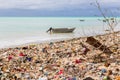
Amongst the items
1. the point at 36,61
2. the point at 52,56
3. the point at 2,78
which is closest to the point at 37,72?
the point at 2,78

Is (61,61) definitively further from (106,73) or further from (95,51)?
(106,73)

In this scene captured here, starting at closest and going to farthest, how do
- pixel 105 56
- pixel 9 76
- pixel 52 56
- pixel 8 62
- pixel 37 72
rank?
pixel 9 76, pixel 37 72, pixel 105 56, pixel 8 62, pixel 52 56

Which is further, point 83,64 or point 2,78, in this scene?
point 83,64

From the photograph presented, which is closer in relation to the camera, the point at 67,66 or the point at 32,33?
the point at 67,66

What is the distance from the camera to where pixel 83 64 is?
8039mm

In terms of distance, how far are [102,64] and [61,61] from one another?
147 cm

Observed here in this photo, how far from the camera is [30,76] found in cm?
723

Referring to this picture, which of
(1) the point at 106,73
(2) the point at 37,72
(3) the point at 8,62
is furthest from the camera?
(3) the point at 8,62

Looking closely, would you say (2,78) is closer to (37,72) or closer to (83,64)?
(37,72)

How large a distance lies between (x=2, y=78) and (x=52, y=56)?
3289 millimetres

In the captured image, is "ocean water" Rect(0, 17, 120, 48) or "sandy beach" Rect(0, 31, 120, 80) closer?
"sandy beach" Rect(0, 31, 120, 80)

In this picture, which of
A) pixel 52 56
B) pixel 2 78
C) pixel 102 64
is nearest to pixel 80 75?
pixel 102 64

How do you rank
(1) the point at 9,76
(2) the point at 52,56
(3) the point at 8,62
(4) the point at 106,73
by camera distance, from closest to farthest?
1. (4) the point at 106,73
2. (1) the point at 9,76
3. (3) the point at 8,62
4. (2) the point at 52,56

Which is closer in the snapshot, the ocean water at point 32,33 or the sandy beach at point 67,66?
the sandy beach at point 67,66
